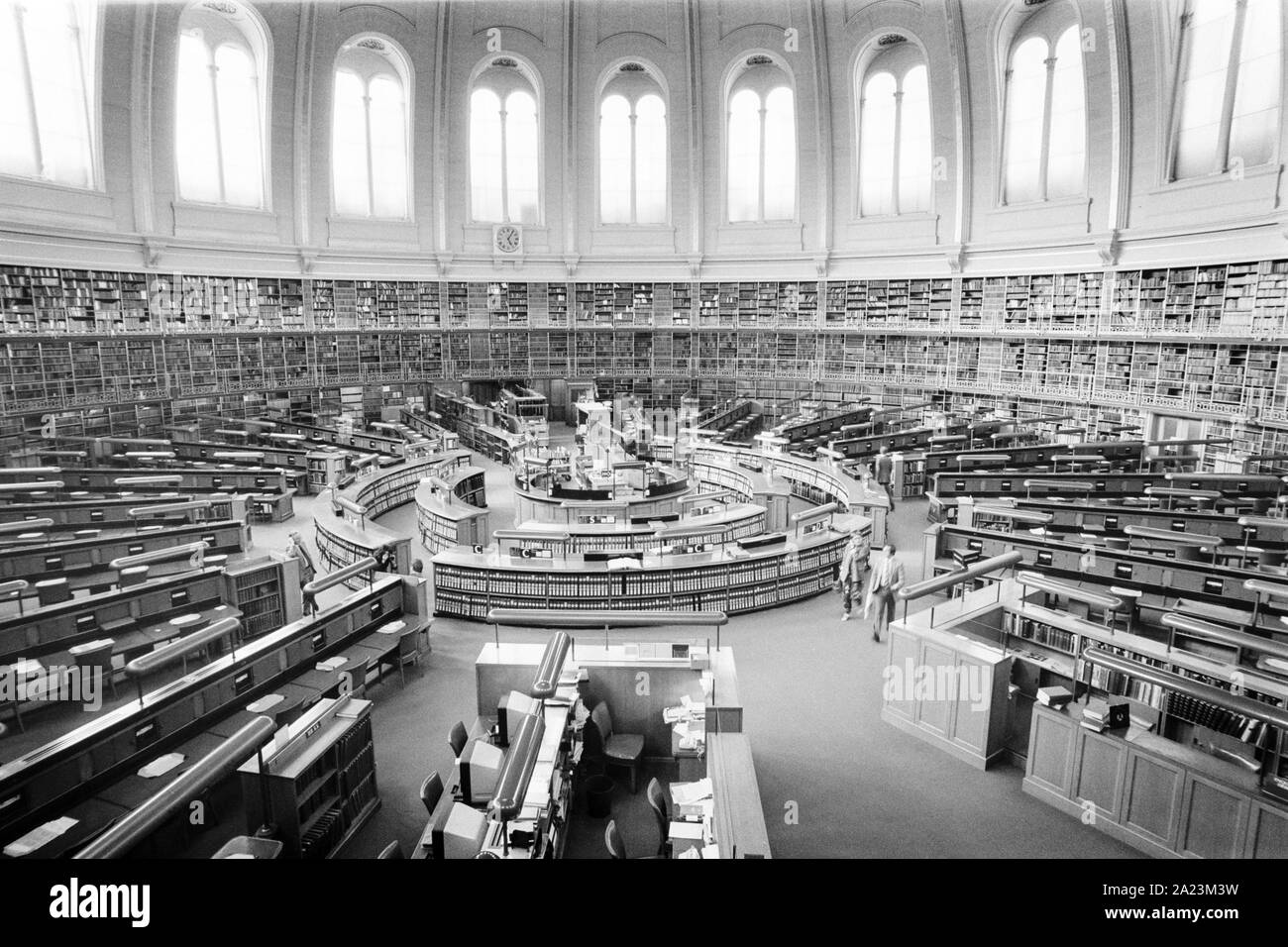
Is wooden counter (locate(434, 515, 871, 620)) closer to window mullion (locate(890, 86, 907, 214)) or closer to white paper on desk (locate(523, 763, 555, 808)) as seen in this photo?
white paper on desk (locate(523, 763, 555, 808))

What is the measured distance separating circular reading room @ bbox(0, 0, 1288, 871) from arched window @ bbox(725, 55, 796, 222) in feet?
0.58

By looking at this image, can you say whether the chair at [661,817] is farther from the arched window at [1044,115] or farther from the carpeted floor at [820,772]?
the arched window at [1044,115]

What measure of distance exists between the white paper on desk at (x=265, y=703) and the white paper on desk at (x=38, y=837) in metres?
1.50

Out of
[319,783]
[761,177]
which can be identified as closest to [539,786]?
[319,783]

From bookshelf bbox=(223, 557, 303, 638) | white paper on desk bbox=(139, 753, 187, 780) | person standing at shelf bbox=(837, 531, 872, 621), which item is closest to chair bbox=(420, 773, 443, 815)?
white paper on desk bbox=(139, 753, 187, 780)

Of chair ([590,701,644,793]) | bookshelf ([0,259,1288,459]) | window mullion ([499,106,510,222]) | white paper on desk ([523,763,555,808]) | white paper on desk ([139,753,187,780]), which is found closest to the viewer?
white paper on desk ([523,763,555,808])

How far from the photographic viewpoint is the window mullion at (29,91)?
1553 cm

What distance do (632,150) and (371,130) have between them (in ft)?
27.3

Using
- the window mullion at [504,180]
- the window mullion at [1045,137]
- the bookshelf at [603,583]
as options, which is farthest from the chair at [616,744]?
the window mullion at [504,180]

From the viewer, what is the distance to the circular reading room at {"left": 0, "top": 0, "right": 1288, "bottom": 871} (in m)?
5.16

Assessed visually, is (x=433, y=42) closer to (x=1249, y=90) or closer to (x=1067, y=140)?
(x=1067, y=140)
